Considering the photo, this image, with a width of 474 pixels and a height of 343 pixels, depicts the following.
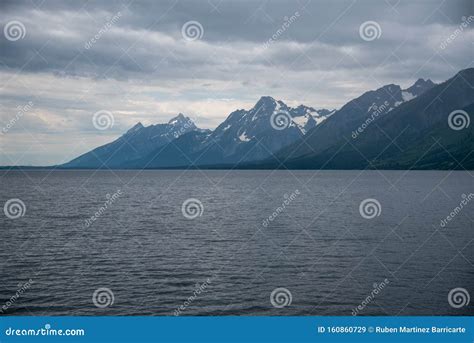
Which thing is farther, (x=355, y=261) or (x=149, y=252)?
(x=149, y=252)

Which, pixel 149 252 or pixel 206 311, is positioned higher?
pixel 149 252

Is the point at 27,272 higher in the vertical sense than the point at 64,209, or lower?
lower

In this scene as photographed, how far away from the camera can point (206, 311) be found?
34.6 meters

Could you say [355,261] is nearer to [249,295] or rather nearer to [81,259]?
[249,295]

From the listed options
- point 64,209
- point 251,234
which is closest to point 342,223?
point 251,234

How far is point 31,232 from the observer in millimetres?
69938

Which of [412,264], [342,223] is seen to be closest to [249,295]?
[412,264]

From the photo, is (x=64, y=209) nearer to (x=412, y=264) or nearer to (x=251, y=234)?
(x=251, y=234)

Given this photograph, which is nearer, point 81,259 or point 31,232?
point 81,259
